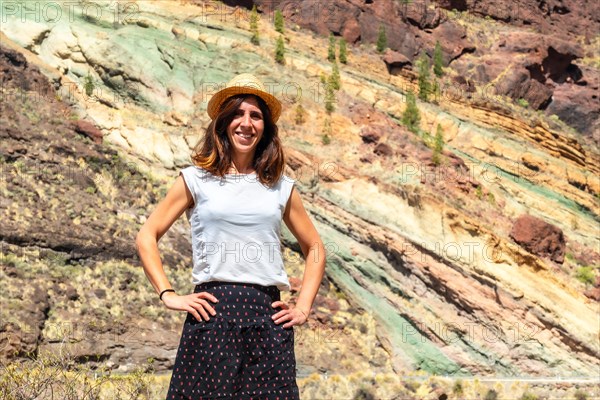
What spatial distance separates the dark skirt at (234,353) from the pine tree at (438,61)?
103 feet

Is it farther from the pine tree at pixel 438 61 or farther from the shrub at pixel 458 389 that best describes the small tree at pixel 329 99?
the pine tree at pixel 438 61

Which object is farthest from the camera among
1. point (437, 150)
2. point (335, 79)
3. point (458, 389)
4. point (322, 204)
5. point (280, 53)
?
point (280, 53)

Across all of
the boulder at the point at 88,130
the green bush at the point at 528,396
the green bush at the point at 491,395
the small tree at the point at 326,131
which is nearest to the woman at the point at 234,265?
the green bush at the point at 491,395

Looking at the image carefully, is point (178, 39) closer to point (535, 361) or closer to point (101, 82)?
point (101, 82)

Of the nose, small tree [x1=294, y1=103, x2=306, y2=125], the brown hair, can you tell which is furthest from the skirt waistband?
small tree [x1=294, y1=103, x2=306, y2=125]

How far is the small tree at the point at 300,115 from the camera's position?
2189 cm

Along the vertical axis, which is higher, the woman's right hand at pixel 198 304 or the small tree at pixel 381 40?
the woman's right hand at pixel 198 304

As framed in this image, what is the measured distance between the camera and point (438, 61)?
33.6 meters

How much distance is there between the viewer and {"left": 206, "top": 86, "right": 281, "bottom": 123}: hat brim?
11.3ft

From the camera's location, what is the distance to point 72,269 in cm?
1595

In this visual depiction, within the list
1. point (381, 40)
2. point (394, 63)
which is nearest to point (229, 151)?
point (394, 63)

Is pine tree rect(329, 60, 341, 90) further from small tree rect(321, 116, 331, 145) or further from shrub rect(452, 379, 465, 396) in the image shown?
shrub rect(452, 379, 465, 396)

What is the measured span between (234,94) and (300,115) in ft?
61.5

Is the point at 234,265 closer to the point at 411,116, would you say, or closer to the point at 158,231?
the point at 158,231
